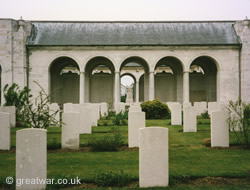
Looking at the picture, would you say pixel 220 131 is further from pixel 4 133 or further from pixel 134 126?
pixel 4 133

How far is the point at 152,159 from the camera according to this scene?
14.2ft

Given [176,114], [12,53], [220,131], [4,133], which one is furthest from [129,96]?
[4,133]

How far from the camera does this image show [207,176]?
4785 mm

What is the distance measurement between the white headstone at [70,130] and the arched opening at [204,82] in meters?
21.2

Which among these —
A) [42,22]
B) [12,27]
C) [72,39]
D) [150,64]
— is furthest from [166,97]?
[12,27]

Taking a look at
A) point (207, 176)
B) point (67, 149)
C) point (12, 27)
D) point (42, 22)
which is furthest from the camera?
point (42, 22)

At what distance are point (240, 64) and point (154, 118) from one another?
10450mm

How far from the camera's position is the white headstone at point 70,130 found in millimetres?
7035

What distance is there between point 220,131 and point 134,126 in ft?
8.06

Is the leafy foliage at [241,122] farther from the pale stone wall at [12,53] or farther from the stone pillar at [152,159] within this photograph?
the pale stone wall at [12,53]

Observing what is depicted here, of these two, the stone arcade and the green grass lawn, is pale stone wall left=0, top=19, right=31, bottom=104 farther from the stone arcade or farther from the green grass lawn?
the green grass lawn

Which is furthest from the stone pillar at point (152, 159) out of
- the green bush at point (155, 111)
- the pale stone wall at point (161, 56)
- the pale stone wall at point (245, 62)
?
the pale stone wall at point (245, 62)

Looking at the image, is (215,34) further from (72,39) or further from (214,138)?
(214,138)

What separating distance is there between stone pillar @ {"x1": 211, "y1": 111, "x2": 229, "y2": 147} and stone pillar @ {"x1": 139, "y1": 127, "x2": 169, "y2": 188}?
11.5 feet
